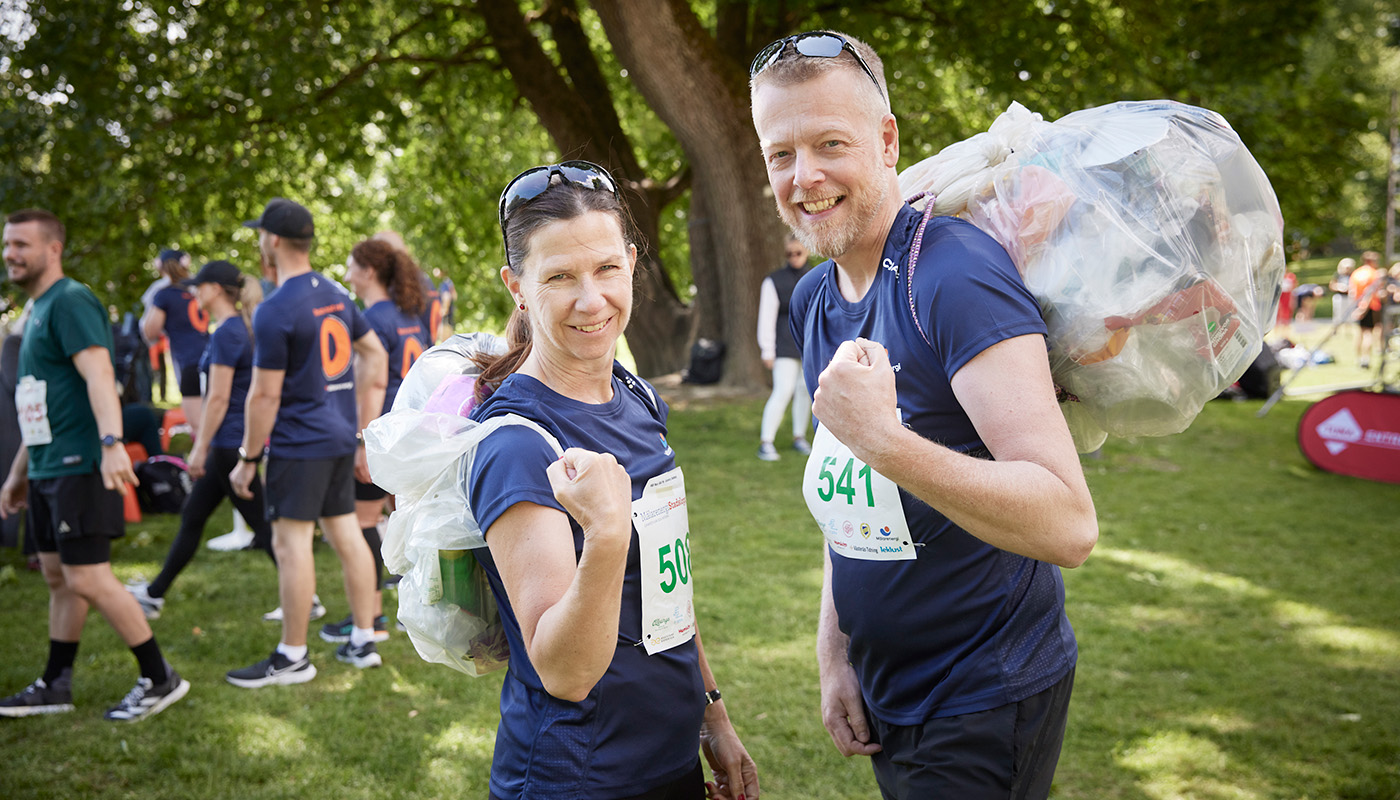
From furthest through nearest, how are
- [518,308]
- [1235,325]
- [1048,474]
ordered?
[518,308], [1235,325], [1048,474]

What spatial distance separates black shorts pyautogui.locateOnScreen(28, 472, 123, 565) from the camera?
4.49 metres

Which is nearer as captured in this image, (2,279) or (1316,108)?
(2,279)

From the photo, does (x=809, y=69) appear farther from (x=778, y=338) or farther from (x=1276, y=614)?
(x=778, y=338)

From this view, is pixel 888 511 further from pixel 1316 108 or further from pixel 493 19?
pixel 1316 108

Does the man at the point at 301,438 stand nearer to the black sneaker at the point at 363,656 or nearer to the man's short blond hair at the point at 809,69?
the black sneaker at the point at 363,656

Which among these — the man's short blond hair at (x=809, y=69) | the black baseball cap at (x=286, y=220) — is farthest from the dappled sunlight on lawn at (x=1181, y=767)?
the black baseball cap at (x=286, y=220)

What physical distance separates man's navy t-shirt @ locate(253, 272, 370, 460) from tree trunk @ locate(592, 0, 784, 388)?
640 centimetres

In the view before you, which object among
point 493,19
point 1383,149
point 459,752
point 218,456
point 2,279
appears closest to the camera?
point 459,752

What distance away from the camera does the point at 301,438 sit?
503 cm

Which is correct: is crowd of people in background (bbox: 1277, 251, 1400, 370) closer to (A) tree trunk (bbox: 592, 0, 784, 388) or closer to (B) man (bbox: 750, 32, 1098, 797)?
(A) tree trunk (bbox: 592, 0, 784, 388)

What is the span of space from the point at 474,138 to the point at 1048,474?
1644 cm

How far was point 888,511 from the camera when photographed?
1.98 metres

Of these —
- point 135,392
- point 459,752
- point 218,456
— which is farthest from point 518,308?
point 135,392

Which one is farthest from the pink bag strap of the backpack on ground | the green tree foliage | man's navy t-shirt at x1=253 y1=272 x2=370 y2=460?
the green tree foliage
